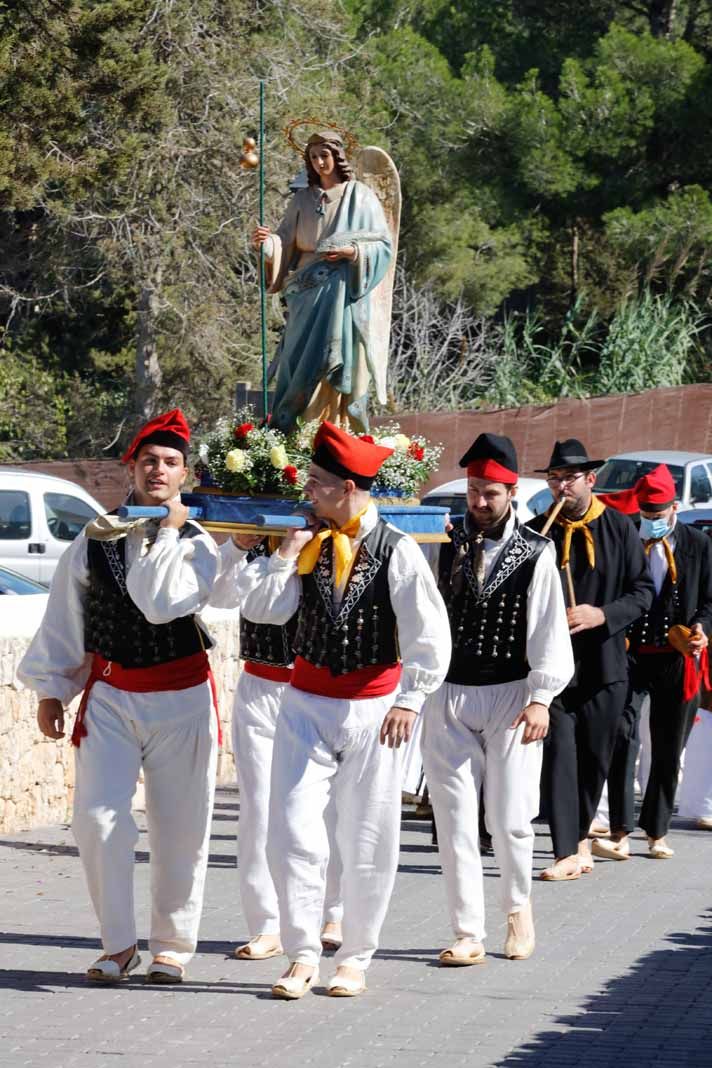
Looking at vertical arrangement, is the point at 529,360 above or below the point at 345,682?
above

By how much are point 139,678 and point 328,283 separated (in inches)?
132

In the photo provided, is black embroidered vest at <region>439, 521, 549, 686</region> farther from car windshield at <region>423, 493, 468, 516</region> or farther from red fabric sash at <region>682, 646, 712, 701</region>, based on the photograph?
car windshield at <region>423, 493, 468, 516</region>

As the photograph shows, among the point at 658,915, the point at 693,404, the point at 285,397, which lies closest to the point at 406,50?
the point at 693,404

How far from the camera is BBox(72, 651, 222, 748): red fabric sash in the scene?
6.76 m

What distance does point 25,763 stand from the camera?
10180mm

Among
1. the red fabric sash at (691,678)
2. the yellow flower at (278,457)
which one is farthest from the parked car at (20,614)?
the red fabric sash at (691,678)

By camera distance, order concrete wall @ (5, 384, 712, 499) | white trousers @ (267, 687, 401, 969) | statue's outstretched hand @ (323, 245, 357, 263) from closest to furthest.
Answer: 1. white trousers @ (267, 687, 401, 969)
2. statue's outstretched hand @ (323, 245, 357, 263)
3. concrete wall @ (5, 384, 712, 499)

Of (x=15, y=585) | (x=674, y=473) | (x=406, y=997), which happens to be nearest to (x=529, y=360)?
(x=674, y=473)

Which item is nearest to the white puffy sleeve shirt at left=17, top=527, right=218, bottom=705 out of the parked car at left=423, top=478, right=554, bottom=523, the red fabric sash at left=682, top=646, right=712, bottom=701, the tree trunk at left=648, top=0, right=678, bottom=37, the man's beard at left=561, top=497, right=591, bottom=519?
the man's beard at left=561, top=497, right=591, bottom=519

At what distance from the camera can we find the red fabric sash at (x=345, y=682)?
665 cm

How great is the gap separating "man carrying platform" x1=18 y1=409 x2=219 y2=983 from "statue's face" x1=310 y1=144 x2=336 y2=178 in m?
2.89

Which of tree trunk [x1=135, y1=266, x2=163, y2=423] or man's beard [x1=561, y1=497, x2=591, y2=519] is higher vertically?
tree trunk [x1=135, y1=266, x2=163, y2=423]

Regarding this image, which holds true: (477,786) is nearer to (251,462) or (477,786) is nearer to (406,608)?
(406,608)

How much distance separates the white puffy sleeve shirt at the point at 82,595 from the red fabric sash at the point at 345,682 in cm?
46
